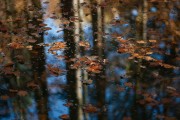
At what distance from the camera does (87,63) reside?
5.06 metres

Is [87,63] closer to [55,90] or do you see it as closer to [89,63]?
[89,63]

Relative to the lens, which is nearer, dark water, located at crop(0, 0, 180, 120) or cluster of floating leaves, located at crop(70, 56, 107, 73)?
dark water, located at crop(0, 0, 180, 120)

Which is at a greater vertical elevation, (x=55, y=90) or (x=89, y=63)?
(x=89, y=63)

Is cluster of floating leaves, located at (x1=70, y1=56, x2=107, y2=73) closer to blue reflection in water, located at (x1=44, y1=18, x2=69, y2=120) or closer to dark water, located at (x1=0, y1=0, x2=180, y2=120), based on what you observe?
dark water, located at (x1=0, y1=0, x2=180, y2=120)

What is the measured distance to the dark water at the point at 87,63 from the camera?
400 centimetres

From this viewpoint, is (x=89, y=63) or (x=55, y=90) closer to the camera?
(x=55, y=90)

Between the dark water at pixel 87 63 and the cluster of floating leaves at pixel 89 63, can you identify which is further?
the cluster of floating leaves at pixel 89 63

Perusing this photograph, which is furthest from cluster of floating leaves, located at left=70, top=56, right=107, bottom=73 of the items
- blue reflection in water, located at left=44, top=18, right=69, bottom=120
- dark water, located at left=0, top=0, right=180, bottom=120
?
blue reflection in water, located at left=44, top=18, right=69, bottom=120

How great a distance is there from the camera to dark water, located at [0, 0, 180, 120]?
4.00 m

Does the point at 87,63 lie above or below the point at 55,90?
above

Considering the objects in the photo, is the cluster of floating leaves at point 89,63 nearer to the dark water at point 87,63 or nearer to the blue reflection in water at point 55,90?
the dark water at point 87,63

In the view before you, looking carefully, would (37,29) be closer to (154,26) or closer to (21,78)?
(21,78)

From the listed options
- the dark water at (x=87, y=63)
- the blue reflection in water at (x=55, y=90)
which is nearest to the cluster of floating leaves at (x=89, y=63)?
the dark water at (x=87, y=63)

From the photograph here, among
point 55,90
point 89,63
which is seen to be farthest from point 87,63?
point 55,90
